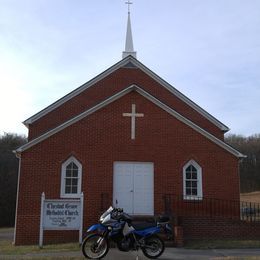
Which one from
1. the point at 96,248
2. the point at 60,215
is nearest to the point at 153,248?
the point at 96,248

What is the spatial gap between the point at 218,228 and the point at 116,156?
5043 mm

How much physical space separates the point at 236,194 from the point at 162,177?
10.9ft

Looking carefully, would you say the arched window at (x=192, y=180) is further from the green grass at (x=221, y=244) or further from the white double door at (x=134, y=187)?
the green grass at (x=221, y=244)

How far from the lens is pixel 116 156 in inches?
757

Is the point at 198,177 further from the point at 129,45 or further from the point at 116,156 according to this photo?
the point at 129,45

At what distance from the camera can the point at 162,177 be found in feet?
63.3

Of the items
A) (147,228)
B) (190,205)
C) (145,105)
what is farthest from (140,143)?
(147,228)

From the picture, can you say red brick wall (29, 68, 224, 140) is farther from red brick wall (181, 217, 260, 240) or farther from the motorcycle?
the motorcycle

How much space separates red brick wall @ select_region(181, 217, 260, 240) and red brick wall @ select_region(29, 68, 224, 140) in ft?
21.8

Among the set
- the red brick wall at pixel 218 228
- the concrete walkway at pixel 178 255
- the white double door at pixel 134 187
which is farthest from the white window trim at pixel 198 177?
the concrete walkway at pixel 178 255

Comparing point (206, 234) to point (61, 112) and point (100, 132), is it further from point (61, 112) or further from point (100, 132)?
point (61, 112)

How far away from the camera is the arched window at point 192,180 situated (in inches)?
764

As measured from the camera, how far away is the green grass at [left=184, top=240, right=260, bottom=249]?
15102 mm

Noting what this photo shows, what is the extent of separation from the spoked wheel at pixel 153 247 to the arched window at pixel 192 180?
672 centimetres
